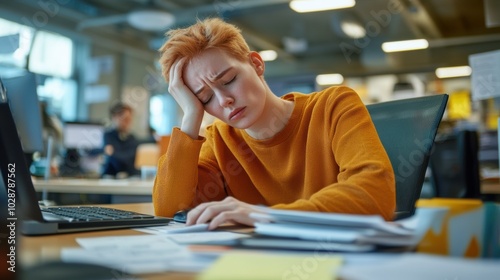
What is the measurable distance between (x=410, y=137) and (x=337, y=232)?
728mm

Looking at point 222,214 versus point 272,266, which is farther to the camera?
point 222,214

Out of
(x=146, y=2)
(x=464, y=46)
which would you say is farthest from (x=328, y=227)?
(x=464, y=46)

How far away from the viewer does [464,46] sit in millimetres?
8133

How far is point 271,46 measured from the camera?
904 cm

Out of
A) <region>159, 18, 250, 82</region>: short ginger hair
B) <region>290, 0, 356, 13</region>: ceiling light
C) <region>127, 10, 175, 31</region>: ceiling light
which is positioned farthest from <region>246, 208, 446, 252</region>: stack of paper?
<region>290, 0, 356, 13</region>: ceiling light

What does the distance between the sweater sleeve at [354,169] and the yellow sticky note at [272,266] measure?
0.26 m

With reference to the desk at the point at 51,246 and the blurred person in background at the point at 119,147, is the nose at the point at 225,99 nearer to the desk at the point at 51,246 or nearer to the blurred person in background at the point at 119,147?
the desk at the point at 51,246

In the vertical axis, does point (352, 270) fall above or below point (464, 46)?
below

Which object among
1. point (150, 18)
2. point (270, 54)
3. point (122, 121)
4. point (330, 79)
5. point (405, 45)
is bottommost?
point (122, 121)

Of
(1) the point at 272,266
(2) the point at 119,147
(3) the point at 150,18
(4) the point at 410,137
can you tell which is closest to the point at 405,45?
(3) the point at 150,18

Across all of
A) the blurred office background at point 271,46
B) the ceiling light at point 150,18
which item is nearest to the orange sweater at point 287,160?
the ceiling light at point 150,18

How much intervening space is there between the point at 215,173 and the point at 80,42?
6.96m

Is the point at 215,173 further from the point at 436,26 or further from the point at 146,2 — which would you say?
the point at 436,26

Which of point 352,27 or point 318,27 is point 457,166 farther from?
point 318,27
